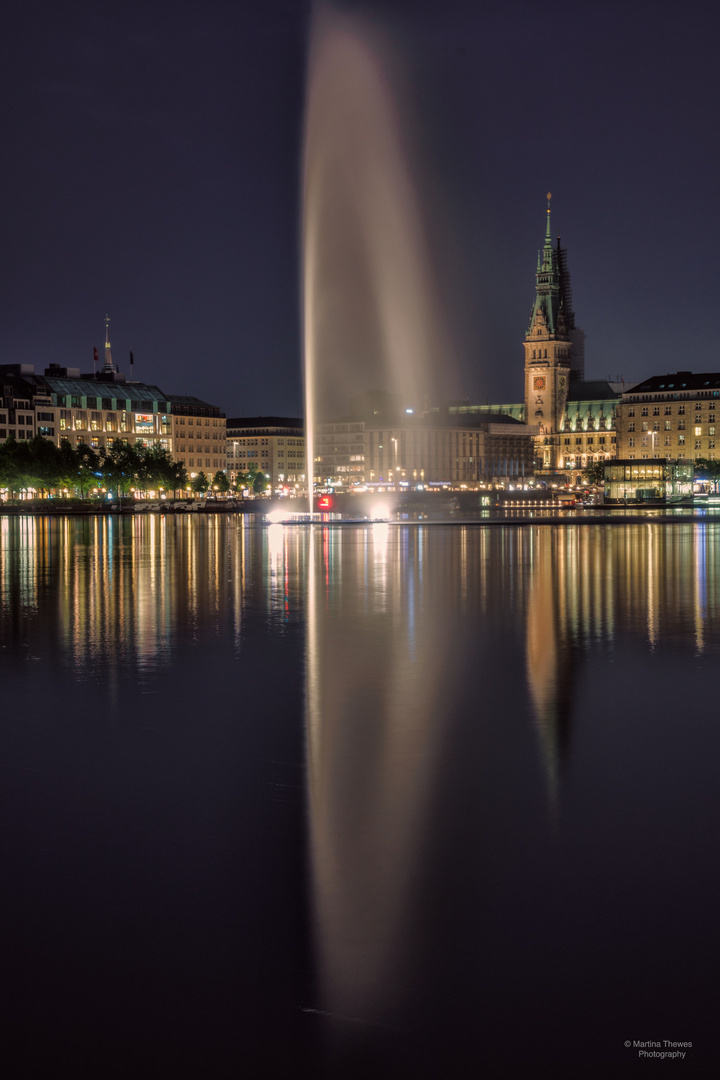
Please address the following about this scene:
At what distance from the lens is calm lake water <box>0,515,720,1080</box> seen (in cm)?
720

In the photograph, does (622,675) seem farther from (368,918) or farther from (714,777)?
(368,918)

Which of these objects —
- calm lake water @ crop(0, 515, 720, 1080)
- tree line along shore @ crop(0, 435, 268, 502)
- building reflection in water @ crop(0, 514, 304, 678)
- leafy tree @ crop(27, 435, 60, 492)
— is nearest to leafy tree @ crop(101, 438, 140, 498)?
tree line along shore @ crop(0, 435, 268, 502)

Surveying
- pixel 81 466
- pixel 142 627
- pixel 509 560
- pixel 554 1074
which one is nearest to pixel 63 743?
pixel 554 1074

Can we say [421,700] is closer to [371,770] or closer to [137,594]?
[371,770]

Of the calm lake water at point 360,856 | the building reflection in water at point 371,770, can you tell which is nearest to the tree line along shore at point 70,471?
the building reflection in water at point 371,770

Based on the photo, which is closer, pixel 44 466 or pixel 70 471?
pixel 44 466

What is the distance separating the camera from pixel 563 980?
7711 mm

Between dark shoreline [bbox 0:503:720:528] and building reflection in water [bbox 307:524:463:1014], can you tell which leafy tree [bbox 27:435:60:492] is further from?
building reflection in water [bbox 307:524:463:1014]

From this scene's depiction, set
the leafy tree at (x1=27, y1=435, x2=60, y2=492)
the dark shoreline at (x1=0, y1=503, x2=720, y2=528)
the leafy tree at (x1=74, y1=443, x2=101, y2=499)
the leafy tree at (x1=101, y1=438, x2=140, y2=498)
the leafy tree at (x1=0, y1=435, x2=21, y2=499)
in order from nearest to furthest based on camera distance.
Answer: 1. the dark shoreline at (x1=0, y1=503, x2=720, y2=528)
2. the leafy tree at (x1=0, y1=435, x2=21, y2=499)
3. the leafy tree at (x1=27, y1=435, x2=60, y2=492)
4. the leafy tree at (x1=74, y1=443, x2=101, y2=499)
5. the leafy tree at (x1=101, y1=438, x2=140, y2=498)

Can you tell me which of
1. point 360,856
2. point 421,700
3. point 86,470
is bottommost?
point 360,856

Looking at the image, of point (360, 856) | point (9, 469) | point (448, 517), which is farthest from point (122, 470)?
point (360, 856)

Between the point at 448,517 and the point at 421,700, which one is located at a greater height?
the point at 448,517

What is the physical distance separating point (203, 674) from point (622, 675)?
7.49 m

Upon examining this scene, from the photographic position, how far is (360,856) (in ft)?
33.0
